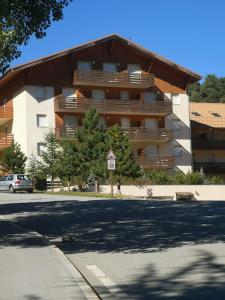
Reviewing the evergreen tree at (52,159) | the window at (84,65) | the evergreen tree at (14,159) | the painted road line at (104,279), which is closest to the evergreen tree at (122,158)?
the evergreen tree at (52,159)

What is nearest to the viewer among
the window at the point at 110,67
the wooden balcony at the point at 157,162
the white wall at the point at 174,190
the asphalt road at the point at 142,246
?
the asphalt road at the point at 142,246

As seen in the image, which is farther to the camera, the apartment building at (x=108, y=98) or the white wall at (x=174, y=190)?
the apartment building at (x=108, y=98)

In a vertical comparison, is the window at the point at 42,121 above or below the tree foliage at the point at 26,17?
above

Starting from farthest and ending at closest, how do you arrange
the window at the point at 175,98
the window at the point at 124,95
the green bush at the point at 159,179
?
the window at the point at 175,98 → the window at the point at 124,95 → the green bush at the point at 159,179

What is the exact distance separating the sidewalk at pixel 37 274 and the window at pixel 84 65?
47105mm

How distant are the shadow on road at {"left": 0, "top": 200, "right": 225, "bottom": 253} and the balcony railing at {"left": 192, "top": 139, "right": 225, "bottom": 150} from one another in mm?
45485

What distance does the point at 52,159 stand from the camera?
156 feet

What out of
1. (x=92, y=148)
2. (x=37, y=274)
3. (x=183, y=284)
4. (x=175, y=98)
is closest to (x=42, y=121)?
(x=92, y=148)

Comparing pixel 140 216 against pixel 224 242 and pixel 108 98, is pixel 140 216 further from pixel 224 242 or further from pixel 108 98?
pixel 108 98

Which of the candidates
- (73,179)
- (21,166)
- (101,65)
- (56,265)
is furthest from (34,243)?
(101,65)

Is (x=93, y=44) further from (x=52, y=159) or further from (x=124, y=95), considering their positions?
(x=52, y=159)

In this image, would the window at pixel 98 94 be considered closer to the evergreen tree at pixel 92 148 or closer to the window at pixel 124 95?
the window at pixel 124 95

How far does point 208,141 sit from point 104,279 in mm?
61540

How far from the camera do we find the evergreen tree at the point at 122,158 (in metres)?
42.3
